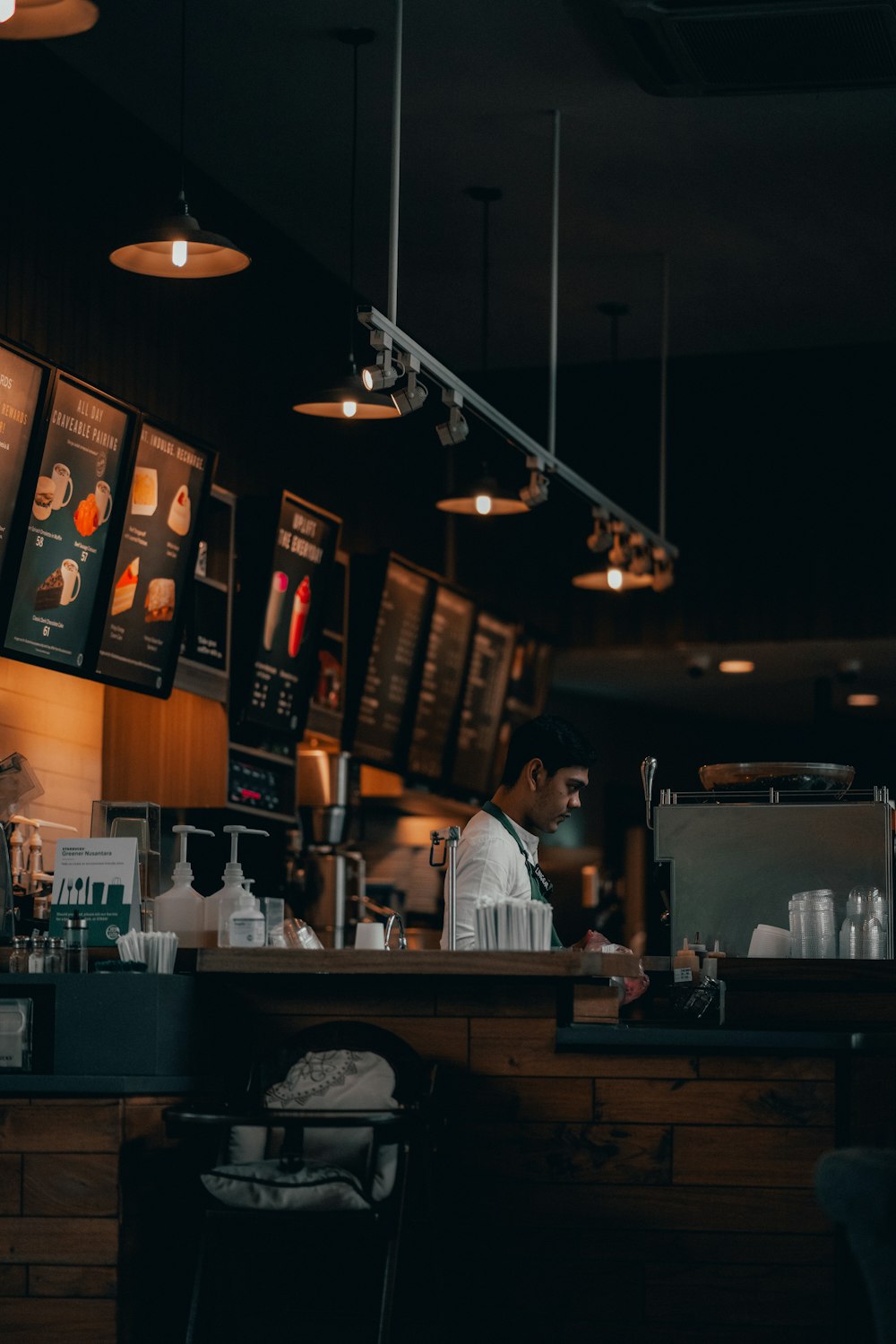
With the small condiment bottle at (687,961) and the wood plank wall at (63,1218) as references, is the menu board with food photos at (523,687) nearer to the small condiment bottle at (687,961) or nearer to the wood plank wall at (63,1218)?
the small condiment bottle at (687,961)

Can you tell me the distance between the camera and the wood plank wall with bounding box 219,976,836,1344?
144 inches

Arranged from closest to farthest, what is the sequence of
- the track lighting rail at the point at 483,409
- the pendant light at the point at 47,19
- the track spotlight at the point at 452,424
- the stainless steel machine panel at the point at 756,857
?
the pendant light at the point at 47,19 → the track lighting rail at the point at 483,409 → the stainless steel machine panel at the point at 756,857 → the track spotlight at the point at 452,424

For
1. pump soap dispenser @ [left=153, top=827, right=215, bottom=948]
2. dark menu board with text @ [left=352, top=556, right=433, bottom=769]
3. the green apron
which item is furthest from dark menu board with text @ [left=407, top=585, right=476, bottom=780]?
pump soap dispenser @ [left=153, top=827, right=215, bottom=948]

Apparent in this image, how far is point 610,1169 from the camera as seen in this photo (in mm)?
3711

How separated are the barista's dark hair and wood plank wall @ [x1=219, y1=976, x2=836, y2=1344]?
0.90 m

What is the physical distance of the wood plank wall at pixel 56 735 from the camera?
5664 mm

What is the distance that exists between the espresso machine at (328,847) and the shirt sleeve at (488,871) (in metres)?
2.70

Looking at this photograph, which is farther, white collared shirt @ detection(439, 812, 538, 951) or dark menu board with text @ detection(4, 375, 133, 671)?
dark menu board with text @ detection(4, 375, 133, 671)

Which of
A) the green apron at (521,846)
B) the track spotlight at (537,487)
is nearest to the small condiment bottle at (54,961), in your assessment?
the green apron at (521,846)

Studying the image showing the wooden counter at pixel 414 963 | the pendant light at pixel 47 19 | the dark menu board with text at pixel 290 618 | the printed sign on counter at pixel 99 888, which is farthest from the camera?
the dark menu board with text at pixel 290 618

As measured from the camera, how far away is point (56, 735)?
5945mm

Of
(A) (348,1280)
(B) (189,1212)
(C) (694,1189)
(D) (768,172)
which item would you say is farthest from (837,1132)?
(D) (768,172)

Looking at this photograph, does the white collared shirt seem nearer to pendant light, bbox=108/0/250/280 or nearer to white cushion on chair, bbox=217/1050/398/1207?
white cushion on chair, bbox=217/1050/398/1207

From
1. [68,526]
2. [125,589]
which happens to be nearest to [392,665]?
[125,589]
